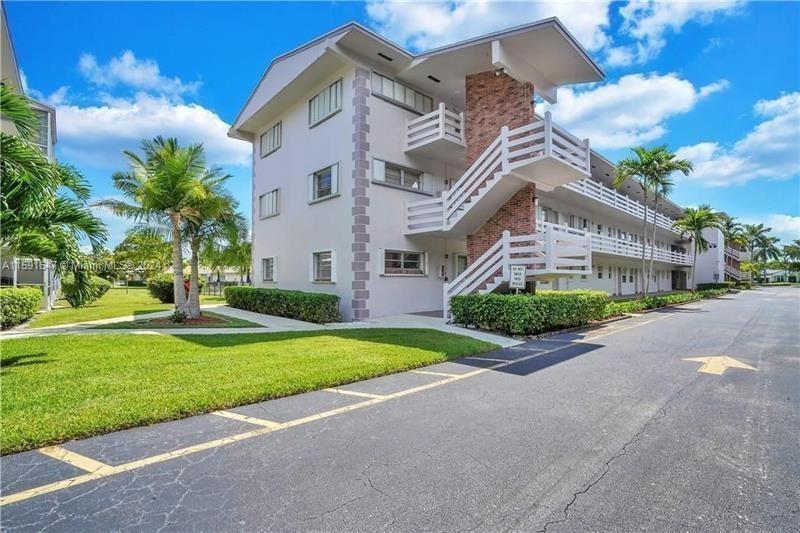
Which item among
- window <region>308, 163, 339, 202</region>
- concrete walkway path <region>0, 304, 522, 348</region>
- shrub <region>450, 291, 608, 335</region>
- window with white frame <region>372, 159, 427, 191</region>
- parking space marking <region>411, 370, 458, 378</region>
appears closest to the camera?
parking space marking <region>411, 370, 458, 378</region>

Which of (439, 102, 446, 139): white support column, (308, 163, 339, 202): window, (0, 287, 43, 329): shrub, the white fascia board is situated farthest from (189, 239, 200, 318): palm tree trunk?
the white fascia board

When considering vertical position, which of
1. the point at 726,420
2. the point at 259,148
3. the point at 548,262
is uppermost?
the point at 259,148

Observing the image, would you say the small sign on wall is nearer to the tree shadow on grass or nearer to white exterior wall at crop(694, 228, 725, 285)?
the tree shadow on grass

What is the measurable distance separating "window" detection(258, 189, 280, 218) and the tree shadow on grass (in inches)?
501

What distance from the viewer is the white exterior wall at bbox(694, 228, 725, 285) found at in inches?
1850

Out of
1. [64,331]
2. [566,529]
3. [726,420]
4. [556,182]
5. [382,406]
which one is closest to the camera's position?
[566,529]

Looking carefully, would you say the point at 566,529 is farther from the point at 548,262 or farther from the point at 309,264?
the point at 309,264

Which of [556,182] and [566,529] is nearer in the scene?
[566,529]

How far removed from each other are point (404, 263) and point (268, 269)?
8.19 meters

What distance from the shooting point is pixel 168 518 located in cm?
268

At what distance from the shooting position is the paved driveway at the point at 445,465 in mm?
2729

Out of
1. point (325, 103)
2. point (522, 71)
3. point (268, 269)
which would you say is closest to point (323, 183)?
point (325, 103)

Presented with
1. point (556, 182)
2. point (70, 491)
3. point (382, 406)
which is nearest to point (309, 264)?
point (556, 182)

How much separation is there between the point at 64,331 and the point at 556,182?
50.4ft
